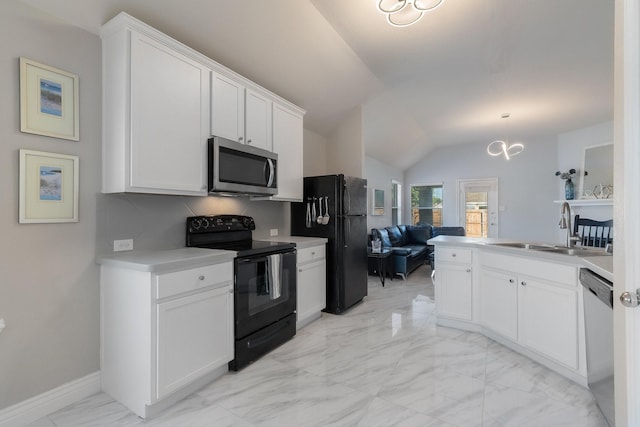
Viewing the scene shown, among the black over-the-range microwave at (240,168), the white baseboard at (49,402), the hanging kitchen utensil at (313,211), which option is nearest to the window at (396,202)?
the hanging kitchen utensil at (313,211)

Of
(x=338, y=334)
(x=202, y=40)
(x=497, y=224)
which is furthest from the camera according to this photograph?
(x=497, y=224)

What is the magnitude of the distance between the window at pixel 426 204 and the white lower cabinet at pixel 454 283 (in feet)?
17.2

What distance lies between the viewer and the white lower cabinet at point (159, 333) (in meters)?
1.74

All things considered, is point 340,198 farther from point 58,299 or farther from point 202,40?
point 58,299

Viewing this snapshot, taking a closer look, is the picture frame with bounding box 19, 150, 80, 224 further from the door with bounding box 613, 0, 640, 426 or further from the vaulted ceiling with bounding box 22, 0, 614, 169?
the door with bounding box 613, 0, 640, 426

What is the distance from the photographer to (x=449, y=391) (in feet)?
6.56

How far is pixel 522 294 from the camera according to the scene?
244 cm

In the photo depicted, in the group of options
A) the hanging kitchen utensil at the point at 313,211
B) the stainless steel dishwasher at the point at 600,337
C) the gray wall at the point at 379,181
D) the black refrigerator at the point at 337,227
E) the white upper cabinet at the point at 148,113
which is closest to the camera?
the stainless steel dishwasher at the point at 600,337

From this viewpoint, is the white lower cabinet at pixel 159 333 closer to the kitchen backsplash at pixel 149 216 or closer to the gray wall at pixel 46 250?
the gray wall at pixel 46 250

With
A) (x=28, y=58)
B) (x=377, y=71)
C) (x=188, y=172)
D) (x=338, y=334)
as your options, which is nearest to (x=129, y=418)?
(x=188, y=172)

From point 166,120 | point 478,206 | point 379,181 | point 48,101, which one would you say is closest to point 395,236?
point 379,181

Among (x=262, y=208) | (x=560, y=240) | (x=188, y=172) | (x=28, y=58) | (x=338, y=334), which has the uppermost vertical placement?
(x=28, y=58)

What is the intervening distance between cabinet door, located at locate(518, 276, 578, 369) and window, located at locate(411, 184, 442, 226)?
5.84 meters

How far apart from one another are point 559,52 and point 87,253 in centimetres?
474
